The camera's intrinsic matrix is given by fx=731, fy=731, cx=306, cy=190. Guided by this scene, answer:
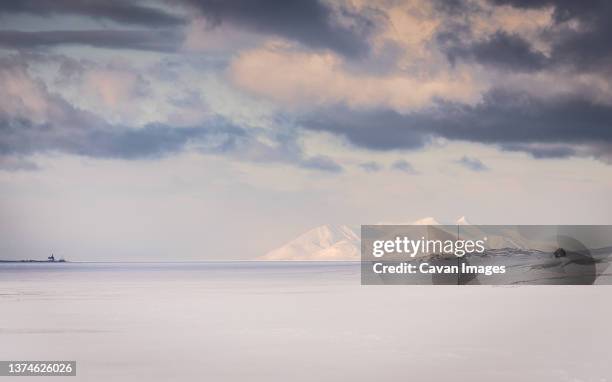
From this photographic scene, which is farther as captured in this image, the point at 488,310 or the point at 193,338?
the point at 488,310

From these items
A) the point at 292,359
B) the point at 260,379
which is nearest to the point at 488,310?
the point at 292,359

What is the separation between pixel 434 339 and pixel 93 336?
37.0ft

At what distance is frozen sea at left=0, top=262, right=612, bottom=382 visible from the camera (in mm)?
17578

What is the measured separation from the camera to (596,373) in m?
16.8

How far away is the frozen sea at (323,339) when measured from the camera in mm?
17578

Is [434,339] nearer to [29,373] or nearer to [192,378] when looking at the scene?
[192,378]

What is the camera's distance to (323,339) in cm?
2320

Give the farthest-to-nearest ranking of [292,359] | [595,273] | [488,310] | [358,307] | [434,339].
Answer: [595,273] < [358,307] < [488,310] < [434,339] < [292,359]

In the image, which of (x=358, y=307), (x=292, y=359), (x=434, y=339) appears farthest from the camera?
(x=358, y=307)

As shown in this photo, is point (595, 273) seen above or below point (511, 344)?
above

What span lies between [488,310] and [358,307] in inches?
246

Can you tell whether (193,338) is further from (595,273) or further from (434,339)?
(595,273)

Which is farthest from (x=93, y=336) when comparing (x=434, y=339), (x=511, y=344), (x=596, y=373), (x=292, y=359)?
(x=596, y=373)

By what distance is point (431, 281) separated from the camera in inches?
2308
